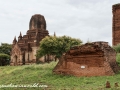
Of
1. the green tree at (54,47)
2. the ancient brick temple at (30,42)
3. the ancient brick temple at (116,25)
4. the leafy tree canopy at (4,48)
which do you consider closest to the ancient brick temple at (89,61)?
the ancient brick temple at (116,25)

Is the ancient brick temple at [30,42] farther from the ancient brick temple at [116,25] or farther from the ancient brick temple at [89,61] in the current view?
the ancient brick temple at [89,61]

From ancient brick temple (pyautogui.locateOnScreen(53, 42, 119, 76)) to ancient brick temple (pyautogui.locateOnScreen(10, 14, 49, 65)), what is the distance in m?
23.6

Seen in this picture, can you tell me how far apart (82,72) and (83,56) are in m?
1.10

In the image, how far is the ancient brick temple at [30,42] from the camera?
4078cm

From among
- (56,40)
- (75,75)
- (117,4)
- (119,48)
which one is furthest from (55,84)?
(56,40)

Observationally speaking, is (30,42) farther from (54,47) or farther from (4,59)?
(54,47)

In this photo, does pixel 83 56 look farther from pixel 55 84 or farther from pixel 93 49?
pixel 55 84

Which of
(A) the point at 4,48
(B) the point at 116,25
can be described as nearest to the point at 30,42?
(A) the point at 4,48

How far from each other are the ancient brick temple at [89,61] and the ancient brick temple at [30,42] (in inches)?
929

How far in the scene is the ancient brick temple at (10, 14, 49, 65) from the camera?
134 ft

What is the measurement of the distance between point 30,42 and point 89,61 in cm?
2651

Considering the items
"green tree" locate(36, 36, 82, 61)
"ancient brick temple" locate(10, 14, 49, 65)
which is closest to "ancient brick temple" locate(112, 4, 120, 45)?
"green tree" locate(36, 36, 82, 61)

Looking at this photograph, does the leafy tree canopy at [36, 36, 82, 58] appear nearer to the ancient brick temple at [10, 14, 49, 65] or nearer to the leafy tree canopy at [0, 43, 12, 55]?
the ancient brick temple at [10, 14, 49, 65]

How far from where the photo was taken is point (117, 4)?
83.6 feet
